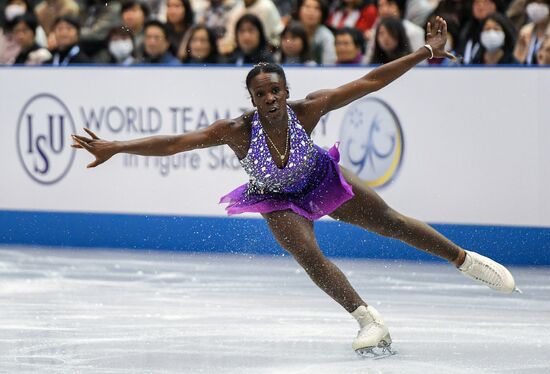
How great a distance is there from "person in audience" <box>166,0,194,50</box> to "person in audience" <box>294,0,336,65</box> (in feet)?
3.41

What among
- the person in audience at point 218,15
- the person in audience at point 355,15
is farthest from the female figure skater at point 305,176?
the person in audience at point 218,15

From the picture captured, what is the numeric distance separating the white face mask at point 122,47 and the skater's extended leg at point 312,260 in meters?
4.77

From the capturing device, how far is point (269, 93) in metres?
5.42

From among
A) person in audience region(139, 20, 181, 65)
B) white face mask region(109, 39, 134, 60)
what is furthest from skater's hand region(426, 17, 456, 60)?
white face mask region(109, 39, 134, 60)

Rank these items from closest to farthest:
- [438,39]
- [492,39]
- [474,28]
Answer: [438,39] < [492,39] < [474,28]

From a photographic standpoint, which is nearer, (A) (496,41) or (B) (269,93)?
(B) (269,93)

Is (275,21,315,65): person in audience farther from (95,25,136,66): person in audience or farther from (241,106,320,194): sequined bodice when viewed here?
(241,106,320,194): sequined bodice

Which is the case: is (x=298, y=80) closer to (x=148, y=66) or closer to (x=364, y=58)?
(x=364, y=58)

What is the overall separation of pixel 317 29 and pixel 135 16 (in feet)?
6.42

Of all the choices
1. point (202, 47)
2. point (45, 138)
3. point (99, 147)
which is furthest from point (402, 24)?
point (99, 147)

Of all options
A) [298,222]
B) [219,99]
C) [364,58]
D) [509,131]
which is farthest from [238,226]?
[298,222]

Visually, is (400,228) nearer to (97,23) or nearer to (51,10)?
(97,23)

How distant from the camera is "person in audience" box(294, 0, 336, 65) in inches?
364

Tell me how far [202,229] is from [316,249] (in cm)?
368
